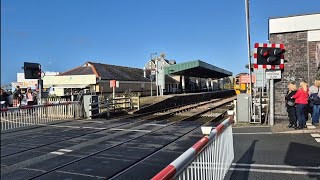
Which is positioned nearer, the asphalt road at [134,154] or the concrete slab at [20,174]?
the concrete slab at [20,174]

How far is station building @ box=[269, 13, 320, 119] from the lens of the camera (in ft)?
43.8

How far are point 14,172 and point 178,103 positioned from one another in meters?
28.1

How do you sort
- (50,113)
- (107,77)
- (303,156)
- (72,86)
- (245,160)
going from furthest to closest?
(72,86)
(107,77)
(50,113)
(303,156)
(245,160)

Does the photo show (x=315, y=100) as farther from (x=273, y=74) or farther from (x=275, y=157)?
(x=275, y=157)

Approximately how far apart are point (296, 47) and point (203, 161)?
10982 millimetres

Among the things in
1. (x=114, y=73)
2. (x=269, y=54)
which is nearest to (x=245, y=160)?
(x=269, y=54)

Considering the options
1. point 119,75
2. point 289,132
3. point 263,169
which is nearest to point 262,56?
point 289,132

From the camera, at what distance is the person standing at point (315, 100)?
12086mm

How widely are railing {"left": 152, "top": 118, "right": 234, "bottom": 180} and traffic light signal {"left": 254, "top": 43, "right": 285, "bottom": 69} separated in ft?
23.2

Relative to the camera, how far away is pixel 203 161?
4.10 meters

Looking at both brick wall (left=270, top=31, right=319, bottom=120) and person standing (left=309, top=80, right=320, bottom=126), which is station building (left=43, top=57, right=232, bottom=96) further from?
person standing (left=309, top=80, right=320, bottom=126)

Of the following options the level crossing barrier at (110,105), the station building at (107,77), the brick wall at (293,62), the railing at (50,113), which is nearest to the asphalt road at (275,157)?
the brick wall at (293,62)

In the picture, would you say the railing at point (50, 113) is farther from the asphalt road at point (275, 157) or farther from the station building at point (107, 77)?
the station building at point (107, 77)

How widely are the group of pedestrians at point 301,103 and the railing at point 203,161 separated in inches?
241
